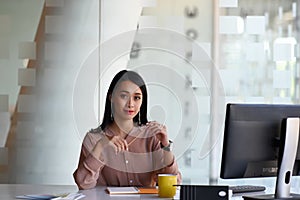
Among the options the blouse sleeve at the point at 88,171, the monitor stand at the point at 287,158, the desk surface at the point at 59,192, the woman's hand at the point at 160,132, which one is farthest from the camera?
the woman's hand at the point at 160,132

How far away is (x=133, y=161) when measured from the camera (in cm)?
271

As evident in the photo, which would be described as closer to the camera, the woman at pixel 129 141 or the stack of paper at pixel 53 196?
the stack of paper at pixel 53 196

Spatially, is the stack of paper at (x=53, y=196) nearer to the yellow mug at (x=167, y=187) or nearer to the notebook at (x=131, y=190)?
the notebook at (x=131, y=190)

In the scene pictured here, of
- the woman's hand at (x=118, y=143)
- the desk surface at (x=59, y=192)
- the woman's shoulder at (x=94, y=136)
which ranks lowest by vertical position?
the desk surface at (x=59, y=192)

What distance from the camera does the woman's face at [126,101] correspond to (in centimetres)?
261

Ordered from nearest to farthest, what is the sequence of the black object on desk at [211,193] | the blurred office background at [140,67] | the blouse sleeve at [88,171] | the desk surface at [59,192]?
the black object on desk at [211,193]
the desk surface at [59,192]
the blouse sleeve at [88,171]
the blurred office background at [140,67]

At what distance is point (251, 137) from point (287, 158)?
6.8 inches

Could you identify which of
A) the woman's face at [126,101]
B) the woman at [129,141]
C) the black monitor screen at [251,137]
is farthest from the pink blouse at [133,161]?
the black monitor screen at [251,137]

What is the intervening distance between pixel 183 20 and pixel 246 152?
2065 mm

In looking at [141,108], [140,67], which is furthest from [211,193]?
[140,67]

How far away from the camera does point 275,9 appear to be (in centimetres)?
415

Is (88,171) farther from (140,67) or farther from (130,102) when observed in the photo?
(140,67)

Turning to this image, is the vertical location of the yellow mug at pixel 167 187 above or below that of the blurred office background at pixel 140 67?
below

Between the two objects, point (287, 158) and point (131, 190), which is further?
point (131, 190)
